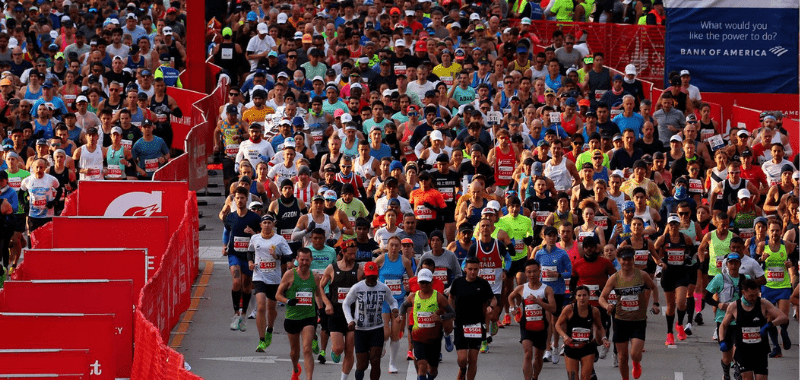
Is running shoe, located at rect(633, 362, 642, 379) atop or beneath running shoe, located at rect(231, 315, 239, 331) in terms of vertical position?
beneath

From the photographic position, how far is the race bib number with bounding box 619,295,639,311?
1759 centimetres

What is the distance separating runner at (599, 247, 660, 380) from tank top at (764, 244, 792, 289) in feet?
6.89

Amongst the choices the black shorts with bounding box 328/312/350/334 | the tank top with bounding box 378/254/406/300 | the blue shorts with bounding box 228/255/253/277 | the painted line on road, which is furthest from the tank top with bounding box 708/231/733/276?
the painted line on road

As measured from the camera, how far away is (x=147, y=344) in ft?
50.5

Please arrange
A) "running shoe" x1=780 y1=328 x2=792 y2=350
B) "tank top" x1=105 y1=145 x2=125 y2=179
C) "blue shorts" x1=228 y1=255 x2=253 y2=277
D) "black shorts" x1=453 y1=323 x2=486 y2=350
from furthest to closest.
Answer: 1. "tank top" x1=105 y1=145 x2=125 y2=179
2. "blue shorts" x1=228 y1=255 x2=253 y2=277
3. "running shoe" x1=780 y1=328 x2=792 y2=350
4. "black shorts" x1=453 y1=323 x2=486 y2=350

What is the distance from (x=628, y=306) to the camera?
1761cm

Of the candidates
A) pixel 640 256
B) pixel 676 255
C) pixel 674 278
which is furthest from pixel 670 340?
pixel 640 256

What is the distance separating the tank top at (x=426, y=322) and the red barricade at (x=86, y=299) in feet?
11.4

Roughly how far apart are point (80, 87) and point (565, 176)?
1025 centimetres

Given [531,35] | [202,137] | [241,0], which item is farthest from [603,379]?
[241,0]

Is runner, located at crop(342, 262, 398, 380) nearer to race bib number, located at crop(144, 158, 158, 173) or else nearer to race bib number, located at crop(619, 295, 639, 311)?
race bib number, located at crop(619, 295, 639, 311)

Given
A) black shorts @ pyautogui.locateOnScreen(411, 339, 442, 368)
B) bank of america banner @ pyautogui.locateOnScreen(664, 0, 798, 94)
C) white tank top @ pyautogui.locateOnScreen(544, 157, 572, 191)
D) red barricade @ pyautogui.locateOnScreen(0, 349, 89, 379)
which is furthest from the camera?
bank of america banner @ pyautogui.locateOnScreen(664, 0, 798, 94)

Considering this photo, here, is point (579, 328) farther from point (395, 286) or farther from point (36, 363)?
point (36, 363)

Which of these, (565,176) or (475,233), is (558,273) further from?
(565,176)
